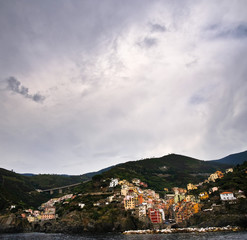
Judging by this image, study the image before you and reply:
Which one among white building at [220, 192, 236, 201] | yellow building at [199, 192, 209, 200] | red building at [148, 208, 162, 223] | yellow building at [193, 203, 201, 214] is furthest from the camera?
yellow building at [199, 192, 209, 200]

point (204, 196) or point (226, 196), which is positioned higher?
point (204, 196)

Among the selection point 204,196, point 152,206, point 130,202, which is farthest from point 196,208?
point 130,202

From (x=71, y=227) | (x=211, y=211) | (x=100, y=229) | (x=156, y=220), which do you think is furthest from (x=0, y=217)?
(x=211, y=211)

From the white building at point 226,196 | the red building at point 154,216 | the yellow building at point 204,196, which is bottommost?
the red building at point 154,216

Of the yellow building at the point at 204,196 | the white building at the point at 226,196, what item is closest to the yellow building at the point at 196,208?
the white building at the point at 226,196

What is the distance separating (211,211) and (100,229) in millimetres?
46274

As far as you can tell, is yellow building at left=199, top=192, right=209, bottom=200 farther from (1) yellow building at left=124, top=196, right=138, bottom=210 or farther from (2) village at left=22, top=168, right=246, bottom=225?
(1) yellow building at left=124, top=196, right=138, bottom=210

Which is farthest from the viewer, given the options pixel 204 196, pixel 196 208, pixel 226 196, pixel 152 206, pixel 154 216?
pixel 204 196

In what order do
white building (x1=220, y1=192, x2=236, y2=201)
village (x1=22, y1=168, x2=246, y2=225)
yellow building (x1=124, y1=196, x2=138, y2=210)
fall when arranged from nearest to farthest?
1. white building (x1=220, y1=192, x2=236, y2=201)
2. village (x1=22, y1=168, x2=246, y2=225)
3. yellow building (x1=124, y1=196, x2=138, y2=210)

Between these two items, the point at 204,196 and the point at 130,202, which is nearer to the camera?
the point at 130,202

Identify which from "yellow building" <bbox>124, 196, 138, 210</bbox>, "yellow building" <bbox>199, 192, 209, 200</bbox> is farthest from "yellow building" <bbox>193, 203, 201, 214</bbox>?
"yellow building" <bbox>124, 196, 138, 210</bbox>

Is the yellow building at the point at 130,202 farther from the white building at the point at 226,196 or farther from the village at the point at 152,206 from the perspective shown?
the white building at the point at 226,196

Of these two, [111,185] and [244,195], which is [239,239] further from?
[111,185]

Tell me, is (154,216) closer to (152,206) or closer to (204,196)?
(152,206)
